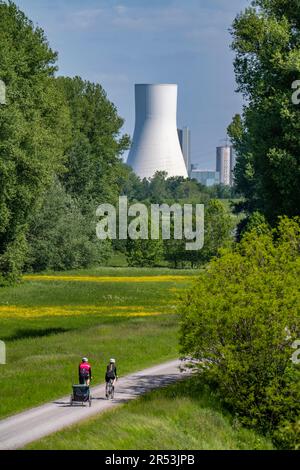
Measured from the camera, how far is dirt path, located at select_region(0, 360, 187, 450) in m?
31.2

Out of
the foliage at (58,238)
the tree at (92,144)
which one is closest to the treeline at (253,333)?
the foliage at (58,238)

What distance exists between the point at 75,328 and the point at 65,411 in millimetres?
24359

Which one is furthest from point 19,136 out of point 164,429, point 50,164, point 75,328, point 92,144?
point 92,144

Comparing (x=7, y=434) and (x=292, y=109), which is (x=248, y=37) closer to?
(x=292, y=109)

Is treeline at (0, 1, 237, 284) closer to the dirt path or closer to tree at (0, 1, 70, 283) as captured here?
tree at (0, 1, 70, 283)

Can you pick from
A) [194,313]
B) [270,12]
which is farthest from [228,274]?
[270,12]

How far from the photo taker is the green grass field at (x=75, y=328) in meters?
40.8

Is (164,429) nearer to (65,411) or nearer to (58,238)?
(65,411)

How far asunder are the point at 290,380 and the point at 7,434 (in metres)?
9.87

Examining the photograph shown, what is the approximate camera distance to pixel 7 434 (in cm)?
3141

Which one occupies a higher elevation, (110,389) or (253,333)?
(253,333)

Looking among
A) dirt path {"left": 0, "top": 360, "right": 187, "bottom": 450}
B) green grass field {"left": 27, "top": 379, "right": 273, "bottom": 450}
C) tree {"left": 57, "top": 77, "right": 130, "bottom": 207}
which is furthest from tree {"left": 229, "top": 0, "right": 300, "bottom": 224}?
tree {"left": 57, "top": 77, "right": 130, "bottom": 207}

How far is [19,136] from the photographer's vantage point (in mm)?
67375

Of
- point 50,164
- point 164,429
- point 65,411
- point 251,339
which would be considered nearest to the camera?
point 164,429
